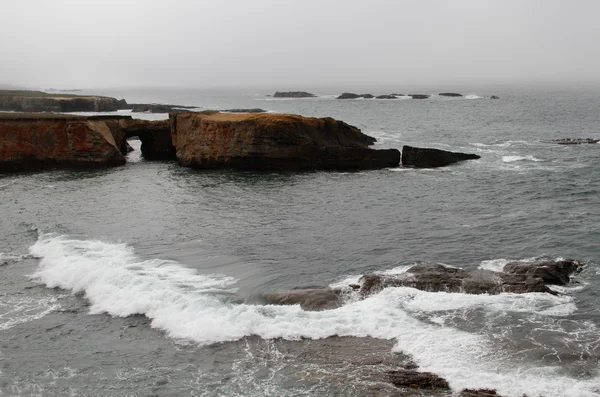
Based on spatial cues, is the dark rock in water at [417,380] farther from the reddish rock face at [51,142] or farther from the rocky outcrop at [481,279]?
the reddish rock face at [51,142]

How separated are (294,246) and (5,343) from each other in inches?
566

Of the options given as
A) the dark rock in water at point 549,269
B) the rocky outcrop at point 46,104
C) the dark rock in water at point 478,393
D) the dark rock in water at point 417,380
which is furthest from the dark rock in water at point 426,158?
the rocky outcrop at point 46,104

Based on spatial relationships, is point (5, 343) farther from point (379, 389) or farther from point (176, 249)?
point (379, 389)

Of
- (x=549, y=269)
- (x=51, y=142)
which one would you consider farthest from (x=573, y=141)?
(x=51, y=142)

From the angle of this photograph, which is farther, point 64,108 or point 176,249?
point 64,108

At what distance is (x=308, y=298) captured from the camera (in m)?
21.7

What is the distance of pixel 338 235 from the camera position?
3038 centimetres

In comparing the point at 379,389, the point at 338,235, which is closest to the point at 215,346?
the point at 379,389

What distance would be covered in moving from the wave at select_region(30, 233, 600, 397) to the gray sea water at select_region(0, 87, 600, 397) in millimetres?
80

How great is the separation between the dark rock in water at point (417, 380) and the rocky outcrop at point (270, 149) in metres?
35.2

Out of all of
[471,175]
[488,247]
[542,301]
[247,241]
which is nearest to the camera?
[542,301]

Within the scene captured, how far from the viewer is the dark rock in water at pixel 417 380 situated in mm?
15148

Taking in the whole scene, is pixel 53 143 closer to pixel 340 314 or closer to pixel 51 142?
pixel 51 142

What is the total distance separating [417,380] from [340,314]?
5.17 metres
